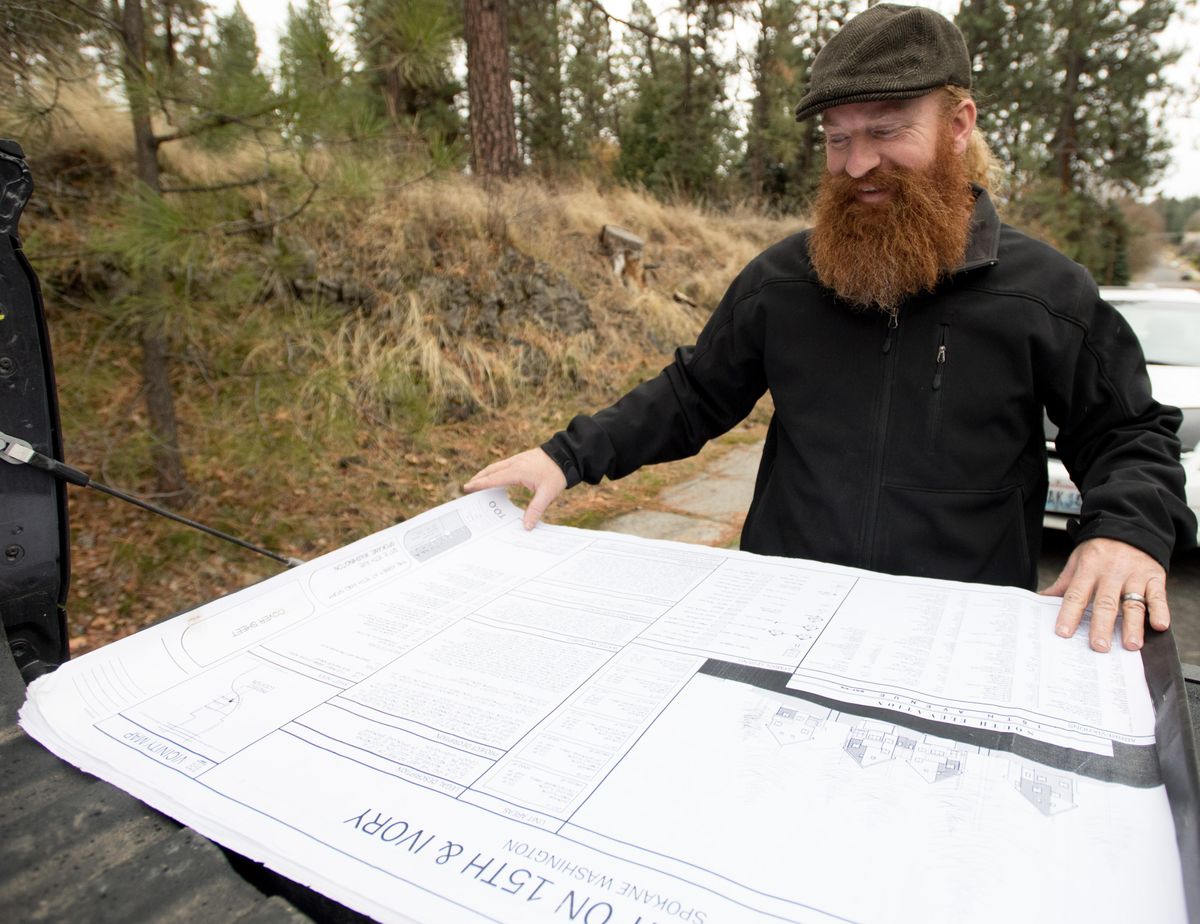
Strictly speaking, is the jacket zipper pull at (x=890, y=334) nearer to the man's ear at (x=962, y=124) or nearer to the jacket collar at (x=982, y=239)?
the jacket collar at (x=982, y=239)

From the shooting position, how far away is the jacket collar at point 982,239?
146 centimetres

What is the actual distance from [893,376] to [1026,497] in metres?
0.35

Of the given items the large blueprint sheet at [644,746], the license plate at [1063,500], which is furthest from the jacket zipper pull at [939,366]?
the license plate at [1063,500]

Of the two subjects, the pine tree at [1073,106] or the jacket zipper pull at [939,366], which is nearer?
the jacket zipper pull at [939,366]

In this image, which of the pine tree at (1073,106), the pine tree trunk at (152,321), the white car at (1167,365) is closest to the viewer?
the pine tree trunk at (152,321)

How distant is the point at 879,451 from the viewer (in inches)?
59.1

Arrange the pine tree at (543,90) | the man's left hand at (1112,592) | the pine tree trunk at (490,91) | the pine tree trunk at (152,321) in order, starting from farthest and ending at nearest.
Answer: the pine tree at (543,90), the pine tree trunk at (490,91), the pine tree trunk at (152,321), the man's left hand at (1112,592)

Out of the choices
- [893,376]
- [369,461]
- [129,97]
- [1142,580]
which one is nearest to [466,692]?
[1142,580]

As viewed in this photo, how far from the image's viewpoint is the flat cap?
1414 mm

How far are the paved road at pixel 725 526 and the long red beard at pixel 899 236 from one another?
7.57ft

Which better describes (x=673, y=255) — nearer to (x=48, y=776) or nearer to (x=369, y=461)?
(x=369, y=461)

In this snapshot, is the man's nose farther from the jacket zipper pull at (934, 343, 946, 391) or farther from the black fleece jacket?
the jacket zipper pull at (934, 343, 946, 391)

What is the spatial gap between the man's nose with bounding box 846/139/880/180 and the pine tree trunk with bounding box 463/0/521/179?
636 centimetres

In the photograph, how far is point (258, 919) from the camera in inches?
22.4
